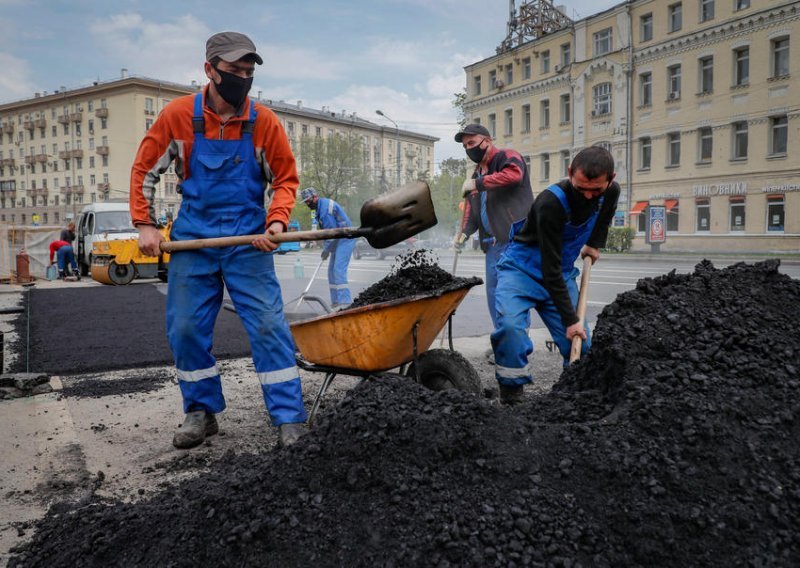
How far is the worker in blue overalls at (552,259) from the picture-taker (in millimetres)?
3234

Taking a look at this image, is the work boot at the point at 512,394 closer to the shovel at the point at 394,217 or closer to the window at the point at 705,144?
the shovel at the point at 394,217

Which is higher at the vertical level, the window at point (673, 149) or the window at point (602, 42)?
the window at point (602, 42)

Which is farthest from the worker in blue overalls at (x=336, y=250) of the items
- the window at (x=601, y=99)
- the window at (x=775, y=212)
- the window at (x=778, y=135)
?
the window at (x=601, y=99)

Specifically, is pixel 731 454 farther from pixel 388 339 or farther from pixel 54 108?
pixel 54 108

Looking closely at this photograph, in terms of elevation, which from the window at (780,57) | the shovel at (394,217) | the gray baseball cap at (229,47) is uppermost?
the window at (780,57)

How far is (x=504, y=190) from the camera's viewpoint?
5.12m

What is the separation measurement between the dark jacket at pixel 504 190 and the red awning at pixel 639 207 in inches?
1057

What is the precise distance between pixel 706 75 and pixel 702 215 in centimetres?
604

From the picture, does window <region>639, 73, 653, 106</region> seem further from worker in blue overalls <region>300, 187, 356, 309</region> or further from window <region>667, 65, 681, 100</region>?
worker in blue overalls <region>300, 187, 356, 309</region>

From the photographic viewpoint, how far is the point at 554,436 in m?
2.01

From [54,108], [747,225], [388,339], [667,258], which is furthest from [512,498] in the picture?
[54,108]

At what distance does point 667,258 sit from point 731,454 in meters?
22.1

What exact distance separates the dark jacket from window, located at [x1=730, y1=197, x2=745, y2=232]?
2490cm

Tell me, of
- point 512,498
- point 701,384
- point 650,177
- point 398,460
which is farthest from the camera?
point 650,177
